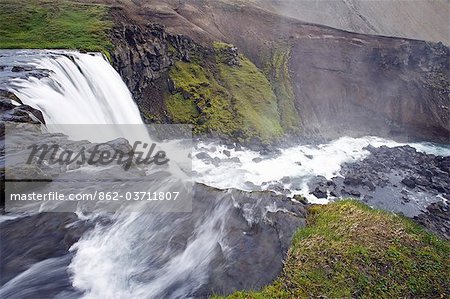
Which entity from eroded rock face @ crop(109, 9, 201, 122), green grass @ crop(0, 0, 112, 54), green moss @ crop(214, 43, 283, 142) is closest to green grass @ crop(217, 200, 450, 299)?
green grass @ crop(0, 0, 112, 54)

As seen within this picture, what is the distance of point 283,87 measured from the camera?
67.1 metres

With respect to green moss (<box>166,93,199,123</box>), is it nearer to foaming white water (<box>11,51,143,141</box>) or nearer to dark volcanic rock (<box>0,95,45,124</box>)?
foaming white water (<box>11,51,143,141</box>)

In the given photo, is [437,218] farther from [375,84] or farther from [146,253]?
[375,84]

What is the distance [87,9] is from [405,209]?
170ft

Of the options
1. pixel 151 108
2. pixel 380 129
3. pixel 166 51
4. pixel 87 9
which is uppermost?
pixel 87 9

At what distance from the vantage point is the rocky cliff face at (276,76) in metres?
51.2

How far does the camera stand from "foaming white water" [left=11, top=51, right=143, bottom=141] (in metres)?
23.5

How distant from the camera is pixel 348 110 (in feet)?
233

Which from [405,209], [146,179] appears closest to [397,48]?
[405,209]

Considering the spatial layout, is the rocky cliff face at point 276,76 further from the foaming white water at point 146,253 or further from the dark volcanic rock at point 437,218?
the foaming white water at point 146,253

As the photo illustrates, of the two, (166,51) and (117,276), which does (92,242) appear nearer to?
(117,276)

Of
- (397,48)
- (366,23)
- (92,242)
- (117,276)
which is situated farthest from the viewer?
(366,23)
